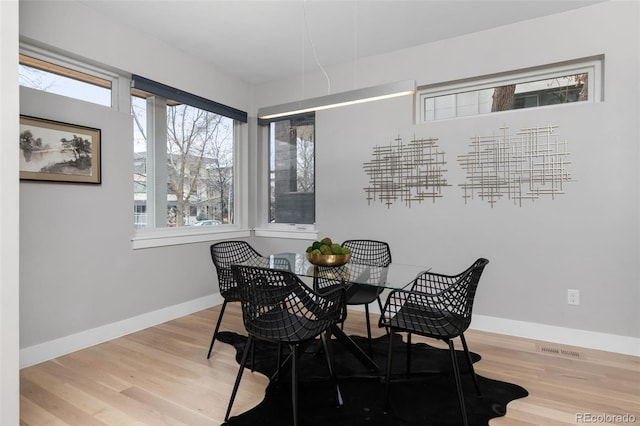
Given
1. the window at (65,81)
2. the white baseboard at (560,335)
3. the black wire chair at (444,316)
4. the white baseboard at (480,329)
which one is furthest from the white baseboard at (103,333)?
the white baseboard at (560,335)

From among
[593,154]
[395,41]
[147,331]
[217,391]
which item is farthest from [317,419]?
[395,41]

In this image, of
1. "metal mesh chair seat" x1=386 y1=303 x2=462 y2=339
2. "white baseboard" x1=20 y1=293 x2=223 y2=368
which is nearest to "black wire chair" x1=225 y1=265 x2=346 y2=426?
"metal mesh chair seat" x1=386 y1=303 x2=462 y2=339

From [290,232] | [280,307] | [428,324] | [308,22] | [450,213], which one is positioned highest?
[308,22]

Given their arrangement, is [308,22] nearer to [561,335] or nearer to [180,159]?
[180,159]

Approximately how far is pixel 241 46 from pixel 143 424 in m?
3.10

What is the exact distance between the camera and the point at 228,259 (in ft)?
9.94

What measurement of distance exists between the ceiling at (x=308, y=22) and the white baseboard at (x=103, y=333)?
8.23ft

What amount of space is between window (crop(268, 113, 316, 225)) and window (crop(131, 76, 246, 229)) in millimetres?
499

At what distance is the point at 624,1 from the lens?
2.64m

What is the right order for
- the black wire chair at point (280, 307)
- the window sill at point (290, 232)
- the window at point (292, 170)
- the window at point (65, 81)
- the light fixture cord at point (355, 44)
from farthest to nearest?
the window at point (292, 170)
the window sill at point (290, 232)
the light fixture cord at point (355, 44)
the window at point (65, 81)
the black wire chair at point (280, 307)

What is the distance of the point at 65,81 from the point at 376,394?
3142 mm

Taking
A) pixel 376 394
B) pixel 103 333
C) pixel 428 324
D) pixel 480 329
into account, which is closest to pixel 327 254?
pixel 428 324

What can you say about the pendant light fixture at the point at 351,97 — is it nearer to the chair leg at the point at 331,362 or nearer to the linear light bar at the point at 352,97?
the linear light bar at the point at 352,97

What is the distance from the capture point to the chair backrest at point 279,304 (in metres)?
1.73
